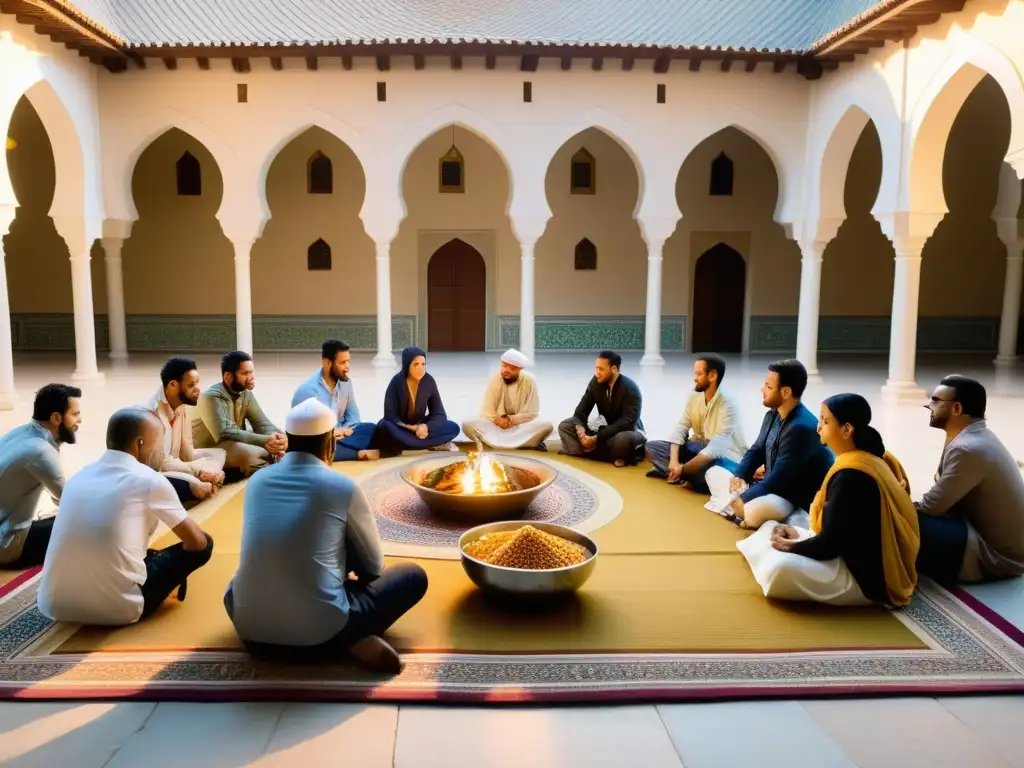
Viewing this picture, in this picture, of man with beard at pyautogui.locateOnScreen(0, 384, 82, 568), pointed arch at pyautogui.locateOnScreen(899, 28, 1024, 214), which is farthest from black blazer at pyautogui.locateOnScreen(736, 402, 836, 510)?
pointed arch at pyautogui.locateOnScreen(899, 28, 1024, 214)

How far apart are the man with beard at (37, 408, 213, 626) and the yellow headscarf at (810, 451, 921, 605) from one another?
2807 mm

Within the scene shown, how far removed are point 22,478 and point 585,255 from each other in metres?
11.9

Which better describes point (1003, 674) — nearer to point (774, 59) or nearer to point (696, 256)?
point (774, 59)

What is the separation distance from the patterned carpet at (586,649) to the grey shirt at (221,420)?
162 centimetres

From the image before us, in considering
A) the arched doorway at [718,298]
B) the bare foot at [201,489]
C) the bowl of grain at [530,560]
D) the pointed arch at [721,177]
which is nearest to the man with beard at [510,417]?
the bare foot at [201,489]

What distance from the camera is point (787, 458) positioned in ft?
15.9

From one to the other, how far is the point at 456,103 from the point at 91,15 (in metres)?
4.41

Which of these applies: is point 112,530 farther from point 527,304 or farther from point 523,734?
point 527,304

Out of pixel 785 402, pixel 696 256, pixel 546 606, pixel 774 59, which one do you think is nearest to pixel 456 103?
pixel 774 59

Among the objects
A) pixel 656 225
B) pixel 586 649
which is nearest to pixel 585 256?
pixel 656 225

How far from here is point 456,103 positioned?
38.5ft

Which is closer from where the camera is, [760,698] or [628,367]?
[760,698]

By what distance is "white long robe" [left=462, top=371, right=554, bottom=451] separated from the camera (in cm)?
727

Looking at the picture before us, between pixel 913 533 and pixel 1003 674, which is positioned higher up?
pixel 913 533
